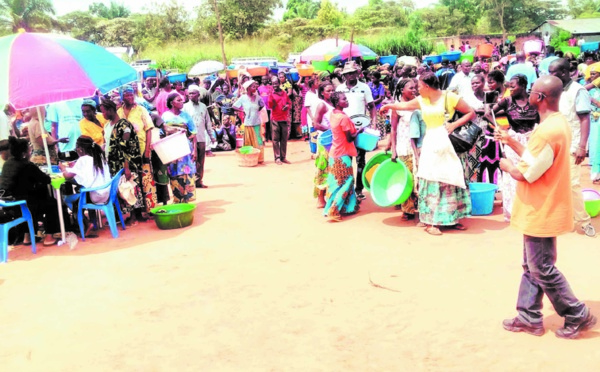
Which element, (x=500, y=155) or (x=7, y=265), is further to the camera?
(x=500, y=155)

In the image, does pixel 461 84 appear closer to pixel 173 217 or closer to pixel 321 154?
pixel 321 154

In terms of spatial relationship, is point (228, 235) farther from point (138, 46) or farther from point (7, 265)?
point (138, 46)

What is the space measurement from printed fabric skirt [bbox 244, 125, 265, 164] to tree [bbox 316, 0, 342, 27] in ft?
122

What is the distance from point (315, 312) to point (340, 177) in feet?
8.85

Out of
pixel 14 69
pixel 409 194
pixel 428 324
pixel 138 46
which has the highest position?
pixel 138 46

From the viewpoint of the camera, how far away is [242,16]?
4009 cm

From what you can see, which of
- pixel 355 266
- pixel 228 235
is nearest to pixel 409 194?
pixel 355 266

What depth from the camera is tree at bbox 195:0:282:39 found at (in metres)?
40.1

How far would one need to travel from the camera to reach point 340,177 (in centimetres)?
673

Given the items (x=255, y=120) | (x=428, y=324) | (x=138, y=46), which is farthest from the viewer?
(x=138, y=46)

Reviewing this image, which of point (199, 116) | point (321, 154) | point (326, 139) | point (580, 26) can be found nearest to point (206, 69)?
point (199, 116)

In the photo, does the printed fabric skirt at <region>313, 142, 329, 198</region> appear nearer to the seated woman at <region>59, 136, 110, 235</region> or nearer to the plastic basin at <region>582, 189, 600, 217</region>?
the seated woman at <region>59, 136, 110, 235</region>

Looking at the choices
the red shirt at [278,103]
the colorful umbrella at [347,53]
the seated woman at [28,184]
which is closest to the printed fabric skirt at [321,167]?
the seated woman at [28,184]

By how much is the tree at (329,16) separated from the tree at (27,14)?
21.2m
